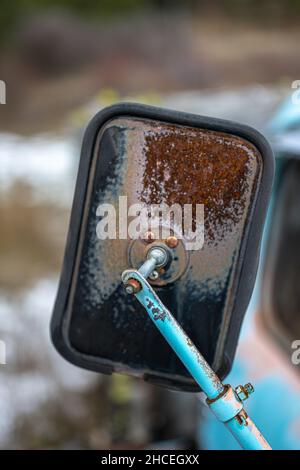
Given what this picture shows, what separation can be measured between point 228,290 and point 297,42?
68.4ft

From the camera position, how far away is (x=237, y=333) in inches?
53.4

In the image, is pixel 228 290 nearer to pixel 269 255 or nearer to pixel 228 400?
pixel 228 400

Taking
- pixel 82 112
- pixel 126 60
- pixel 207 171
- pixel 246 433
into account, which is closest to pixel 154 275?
pixel 207 171

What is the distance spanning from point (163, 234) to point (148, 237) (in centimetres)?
3

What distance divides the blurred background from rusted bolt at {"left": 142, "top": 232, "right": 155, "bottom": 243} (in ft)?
3.18

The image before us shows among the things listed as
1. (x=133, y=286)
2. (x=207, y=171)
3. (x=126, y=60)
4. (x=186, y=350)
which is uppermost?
(x=126, y=60)

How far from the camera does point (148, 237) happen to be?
1319mm

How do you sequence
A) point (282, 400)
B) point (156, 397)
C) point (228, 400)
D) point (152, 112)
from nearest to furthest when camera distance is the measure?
point (228, 400)
point (152, 112)
point (282, 400)
point (156, 397)

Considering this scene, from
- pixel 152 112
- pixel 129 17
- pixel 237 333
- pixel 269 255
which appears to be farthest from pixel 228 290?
pixel 129 17

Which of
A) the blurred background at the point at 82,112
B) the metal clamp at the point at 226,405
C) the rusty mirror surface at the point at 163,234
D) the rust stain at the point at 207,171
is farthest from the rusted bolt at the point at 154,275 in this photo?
the blurred background at the point at 82,112

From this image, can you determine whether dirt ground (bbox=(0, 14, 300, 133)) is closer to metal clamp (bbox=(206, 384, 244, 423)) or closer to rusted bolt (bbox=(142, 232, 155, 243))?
rusted bolt (bbox=(142, 232, 155, 243))

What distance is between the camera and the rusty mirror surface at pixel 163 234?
1317mm

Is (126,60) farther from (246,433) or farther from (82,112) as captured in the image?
(246,433)

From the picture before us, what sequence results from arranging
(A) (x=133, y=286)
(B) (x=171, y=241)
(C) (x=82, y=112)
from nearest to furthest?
(A) (x=133, y=286)
(B) (x=171, y=241)
(C) (x=82, y=112)
